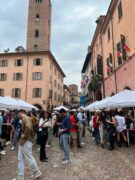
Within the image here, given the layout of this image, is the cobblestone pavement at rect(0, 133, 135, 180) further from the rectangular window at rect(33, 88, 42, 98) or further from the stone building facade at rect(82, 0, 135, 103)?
the rectangular window at rect(33, 88, 42, 98)

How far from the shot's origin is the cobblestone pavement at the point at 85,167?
547 centimetres

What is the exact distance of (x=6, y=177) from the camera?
5500 mm

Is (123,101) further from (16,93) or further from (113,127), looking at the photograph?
(16,93)

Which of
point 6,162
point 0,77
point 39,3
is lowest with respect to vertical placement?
point 6,162

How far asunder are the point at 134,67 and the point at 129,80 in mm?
1434

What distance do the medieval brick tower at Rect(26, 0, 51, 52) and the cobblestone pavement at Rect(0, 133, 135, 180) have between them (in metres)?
38.6

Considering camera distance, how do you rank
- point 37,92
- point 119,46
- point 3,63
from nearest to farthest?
point 119,46, point 37,92, point 3,63

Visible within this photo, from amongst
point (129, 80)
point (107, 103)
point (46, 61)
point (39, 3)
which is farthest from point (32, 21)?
point (107, 103)

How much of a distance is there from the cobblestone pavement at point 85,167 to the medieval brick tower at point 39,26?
3857cm

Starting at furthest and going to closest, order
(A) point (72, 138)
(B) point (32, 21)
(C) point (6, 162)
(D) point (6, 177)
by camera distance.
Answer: (B) point (32, 21)
(A) point (72, 138)
(C) point (6, 162)
(D) point (6, 177)

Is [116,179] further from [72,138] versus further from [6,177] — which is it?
[72,138]

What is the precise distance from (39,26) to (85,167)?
4336 cm

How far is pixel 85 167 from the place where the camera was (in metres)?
6.35

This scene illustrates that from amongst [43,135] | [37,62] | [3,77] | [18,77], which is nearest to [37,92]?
[18,77]
